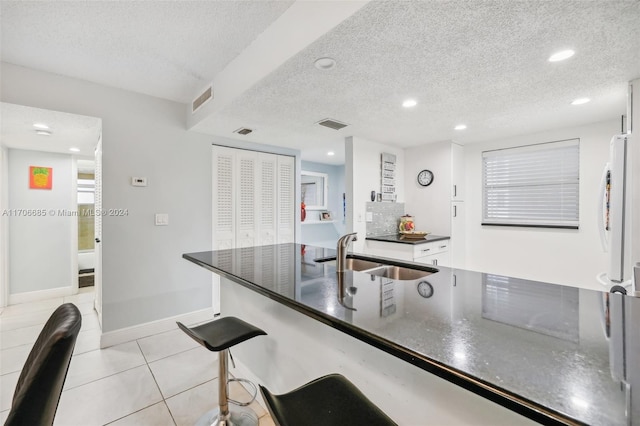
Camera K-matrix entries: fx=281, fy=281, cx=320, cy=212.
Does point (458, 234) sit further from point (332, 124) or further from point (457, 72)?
point (457, 72)

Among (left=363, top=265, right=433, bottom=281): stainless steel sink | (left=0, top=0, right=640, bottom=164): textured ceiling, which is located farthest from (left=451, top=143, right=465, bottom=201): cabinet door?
(left=363, top=265, right=433, bottom=281): stainless steel sink

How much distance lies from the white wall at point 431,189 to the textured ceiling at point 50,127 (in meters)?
3.81

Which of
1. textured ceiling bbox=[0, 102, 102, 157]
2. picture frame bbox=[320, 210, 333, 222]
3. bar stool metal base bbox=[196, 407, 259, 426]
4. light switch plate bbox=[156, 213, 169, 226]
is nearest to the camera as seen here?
bar stool metal base bbox=[196, 407, 259, 426]

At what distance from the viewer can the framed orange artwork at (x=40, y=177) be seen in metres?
3.78

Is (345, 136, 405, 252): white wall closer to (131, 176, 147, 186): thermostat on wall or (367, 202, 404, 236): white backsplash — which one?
(367, 202, 404, 236): white backsplash

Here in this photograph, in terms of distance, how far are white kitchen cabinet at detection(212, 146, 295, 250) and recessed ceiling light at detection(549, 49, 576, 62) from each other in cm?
303

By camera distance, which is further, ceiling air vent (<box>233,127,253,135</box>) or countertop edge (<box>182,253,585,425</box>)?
ceiling air vent (<box>233,127,253,135</box>)

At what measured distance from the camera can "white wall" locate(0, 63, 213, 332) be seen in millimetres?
2537

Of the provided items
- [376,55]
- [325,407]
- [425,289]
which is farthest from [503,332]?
[376,55]

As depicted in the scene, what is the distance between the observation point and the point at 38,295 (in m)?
3.89

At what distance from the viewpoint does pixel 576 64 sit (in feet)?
5.81

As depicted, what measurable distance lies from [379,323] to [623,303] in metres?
0.94

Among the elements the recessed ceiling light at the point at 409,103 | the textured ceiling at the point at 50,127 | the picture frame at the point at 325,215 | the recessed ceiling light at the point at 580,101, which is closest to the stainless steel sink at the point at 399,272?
the recessed ceiling light at the point at 409,103

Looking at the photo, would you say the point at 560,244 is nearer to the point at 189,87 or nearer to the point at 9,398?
the point at 189,87
